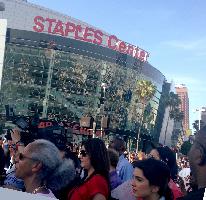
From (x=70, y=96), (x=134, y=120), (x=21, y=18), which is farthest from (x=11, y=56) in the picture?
(x=134, y=120)

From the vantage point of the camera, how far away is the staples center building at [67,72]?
66562 mm

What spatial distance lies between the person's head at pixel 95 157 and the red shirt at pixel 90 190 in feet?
0.56

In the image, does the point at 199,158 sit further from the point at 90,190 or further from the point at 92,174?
the point at 92,174

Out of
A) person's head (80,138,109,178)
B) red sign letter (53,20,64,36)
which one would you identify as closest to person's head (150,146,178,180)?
person's head (80,138,109,178)

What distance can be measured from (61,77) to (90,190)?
65347mm

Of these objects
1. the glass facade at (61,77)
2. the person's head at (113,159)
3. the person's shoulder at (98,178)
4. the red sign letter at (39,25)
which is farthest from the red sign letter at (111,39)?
the person's shoulder at (98,178)

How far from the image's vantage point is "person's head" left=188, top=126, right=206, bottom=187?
2598 millimetres

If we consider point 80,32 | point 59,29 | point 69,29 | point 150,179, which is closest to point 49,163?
point 150,179

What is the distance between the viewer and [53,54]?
2672 inches

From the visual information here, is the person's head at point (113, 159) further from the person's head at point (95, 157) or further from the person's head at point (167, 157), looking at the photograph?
the person's head at point (95, 157)

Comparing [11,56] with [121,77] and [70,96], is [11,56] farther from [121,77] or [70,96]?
[121,77]

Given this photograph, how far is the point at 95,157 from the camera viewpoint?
4215 millimetres

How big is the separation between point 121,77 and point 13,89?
62.2 feet

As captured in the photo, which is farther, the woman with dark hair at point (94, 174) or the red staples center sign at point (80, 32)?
the red staples center sign at point (80, 32)
